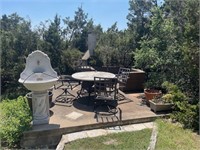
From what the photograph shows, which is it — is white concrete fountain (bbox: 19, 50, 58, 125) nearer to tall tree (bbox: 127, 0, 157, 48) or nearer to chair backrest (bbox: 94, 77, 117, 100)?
chair backrest (bbox: 94, 77, 117, 100)

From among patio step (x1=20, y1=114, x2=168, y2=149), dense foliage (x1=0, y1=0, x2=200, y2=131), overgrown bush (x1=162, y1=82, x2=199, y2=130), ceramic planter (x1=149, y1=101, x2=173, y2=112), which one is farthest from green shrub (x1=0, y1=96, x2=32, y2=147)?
dense foliage (x1=0, y1=0, x2=200, y2=131)

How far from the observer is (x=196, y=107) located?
16.8 feet

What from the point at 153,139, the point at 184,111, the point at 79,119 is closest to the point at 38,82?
the point at 79,119

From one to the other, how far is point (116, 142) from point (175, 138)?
1.29m

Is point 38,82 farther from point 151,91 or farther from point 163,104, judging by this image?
point 151,91

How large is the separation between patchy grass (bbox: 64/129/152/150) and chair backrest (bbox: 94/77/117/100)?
140cm

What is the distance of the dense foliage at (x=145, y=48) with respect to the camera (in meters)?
5.85

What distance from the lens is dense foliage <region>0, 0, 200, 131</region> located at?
5.85 m

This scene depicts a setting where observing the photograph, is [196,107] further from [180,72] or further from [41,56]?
[41,56]

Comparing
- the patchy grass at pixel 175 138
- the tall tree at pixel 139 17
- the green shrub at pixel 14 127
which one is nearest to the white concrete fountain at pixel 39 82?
the green shrub at pixel 14 127

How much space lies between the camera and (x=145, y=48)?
24.2 ft

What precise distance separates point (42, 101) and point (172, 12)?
5.56 metres

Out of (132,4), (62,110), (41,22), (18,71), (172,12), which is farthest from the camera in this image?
(132,4)

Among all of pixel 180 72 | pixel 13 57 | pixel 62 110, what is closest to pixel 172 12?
pixel 180 72
